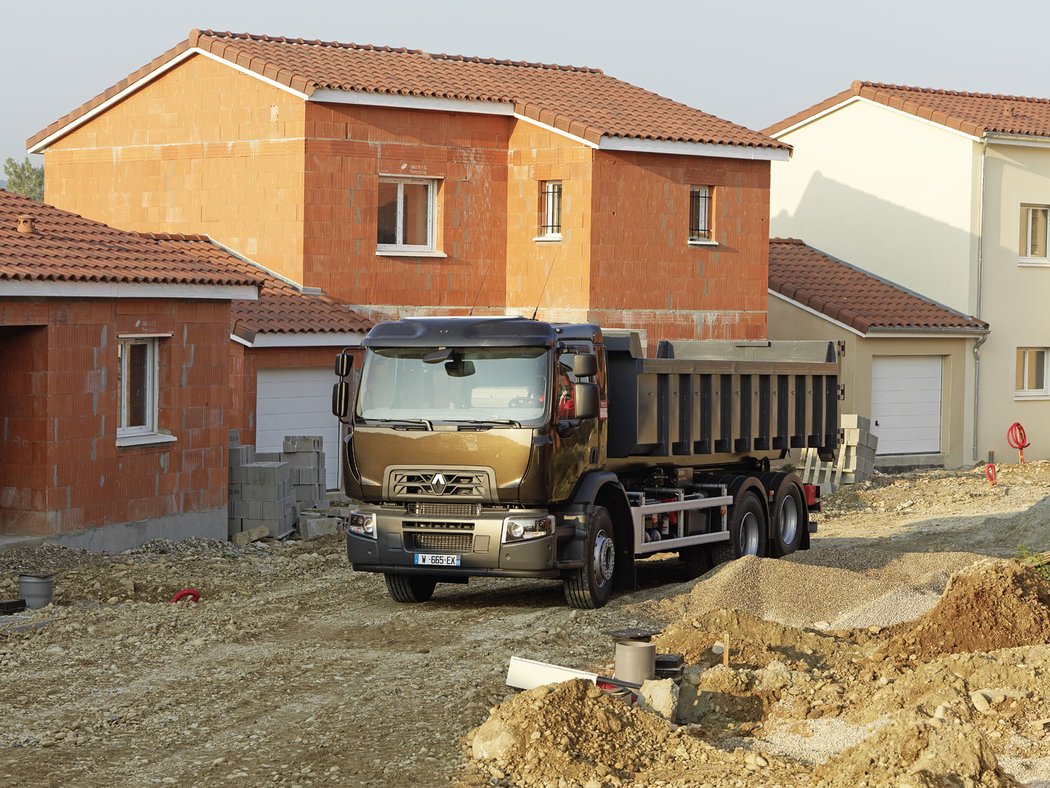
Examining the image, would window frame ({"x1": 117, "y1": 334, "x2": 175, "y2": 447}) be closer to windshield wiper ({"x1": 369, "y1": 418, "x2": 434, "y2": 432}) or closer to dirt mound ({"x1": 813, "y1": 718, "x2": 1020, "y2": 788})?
windshield wiper ({"x1": 369, "y1": 418, "x2": 434, "y2": 432})

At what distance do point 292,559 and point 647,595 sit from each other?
5193 millimetres

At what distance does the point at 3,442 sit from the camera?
1769cm

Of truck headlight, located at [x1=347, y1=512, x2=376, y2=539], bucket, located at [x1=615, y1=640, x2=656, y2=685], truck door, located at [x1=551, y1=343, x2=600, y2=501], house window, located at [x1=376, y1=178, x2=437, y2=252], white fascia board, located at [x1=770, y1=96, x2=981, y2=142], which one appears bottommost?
bucket, located at [x1=615, y1=640, x2=656, y2=685]

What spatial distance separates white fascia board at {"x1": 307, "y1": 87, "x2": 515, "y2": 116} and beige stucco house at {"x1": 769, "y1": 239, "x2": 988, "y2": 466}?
835 centimetres

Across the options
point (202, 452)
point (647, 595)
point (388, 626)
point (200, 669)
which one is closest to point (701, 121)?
point (202, 452)

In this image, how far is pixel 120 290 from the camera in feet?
60.3

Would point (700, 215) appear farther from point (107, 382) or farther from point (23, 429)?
point (23, 429)

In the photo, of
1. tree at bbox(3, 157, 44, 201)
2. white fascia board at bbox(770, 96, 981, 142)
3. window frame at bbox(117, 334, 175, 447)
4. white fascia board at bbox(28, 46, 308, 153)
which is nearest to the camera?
window frame at bbox(117, 334, 175, 447)

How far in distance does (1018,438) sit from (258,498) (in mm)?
19206

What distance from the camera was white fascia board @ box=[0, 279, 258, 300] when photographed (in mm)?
16828

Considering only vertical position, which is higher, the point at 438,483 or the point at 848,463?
the point at 438,483

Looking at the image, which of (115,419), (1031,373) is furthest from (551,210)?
(1031,373)

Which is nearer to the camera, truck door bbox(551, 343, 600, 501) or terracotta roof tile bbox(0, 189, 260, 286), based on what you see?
truck door bbox(551, 343, 600, 501)

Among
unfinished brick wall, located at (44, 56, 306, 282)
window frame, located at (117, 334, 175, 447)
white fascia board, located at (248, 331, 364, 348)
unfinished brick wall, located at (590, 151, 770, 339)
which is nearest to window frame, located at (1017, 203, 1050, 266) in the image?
unfinished brick wall, located at (590, 151, 770, 339)
